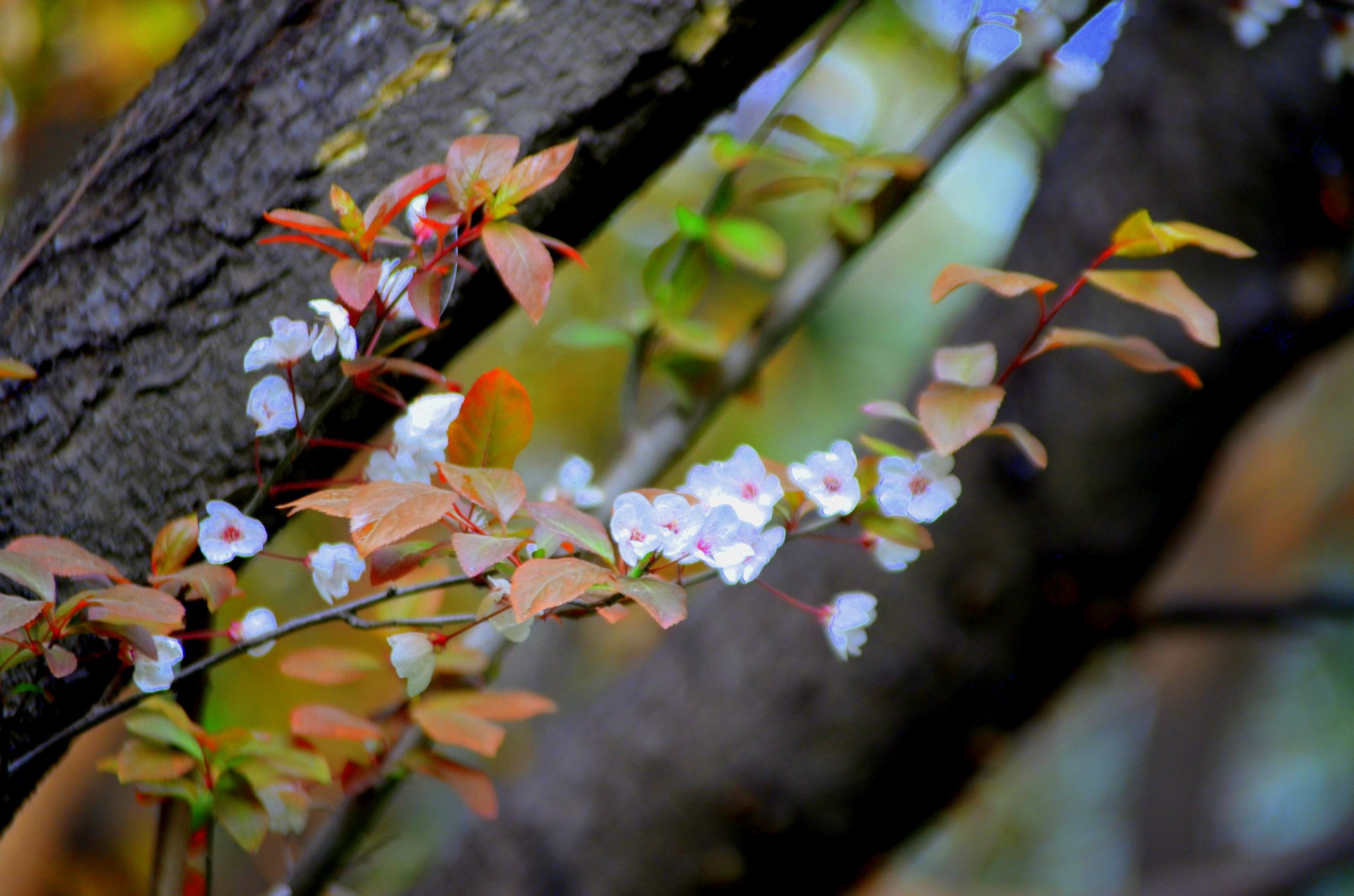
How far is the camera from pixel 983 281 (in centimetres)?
40

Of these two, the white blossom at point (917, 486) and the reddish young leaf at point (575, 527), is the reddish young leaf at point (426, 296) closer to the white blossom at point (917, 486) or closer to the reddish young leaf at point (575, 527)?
the reddish young leaf at point (575, 527)

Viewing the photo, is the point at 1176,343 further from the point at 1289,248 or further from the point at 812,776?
the point at 812,776

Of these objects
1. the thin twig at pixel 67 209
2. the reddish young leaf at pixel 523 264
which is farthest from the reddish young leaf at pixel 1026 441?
the thin twig at pixel 67 209

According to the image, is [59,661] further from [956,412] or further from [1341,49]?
[1341,49]

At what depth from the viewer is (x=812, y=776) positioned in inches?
40.8

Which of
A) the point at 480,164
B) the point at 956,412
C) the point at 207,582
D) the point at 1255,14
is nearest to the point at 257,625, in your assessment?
the point at 207,582

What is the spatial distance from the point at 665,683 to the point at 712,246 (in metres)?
0.62

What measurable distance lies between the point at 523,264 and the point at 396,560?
0.48ft

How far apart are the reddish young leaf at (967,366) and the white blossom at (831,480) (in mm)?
81

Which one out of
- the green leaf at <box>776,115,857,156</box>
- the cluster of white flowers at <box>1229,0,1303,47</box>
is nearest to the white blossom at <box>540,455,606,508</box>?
the green leaf at <box>776,115,857,156</box>

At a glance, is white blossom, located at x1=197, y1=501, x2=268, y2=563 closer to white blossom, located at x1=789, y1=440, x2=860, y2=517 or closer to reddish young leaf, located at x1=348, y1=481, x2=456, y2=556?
reddish young leaf, located at x1=348, y1=481, x2=456, y2=556

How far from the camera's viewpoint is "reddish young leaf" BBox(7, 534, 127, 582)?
0.42 meters

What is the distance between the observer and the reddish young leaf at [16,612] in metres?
0.37

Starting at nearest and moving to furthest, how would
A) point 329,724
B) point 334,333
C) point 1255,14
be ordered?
point 334,333 < point 329,724 < point 1255,14
